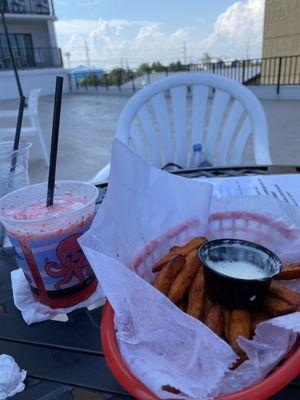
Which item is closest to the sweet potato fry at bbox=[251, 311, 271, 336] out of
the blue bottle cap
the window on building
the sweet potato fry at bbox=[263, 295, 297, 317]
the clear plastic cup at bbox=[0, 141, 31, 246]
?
the sweet potato fry at bbox=[263, 295, 297, 317]

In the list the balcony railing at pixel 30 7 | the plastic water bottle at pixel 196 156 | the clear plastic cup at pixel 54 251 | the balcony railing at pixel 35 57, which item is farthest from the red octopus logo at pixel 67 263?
the balcony railing at pixel 30 7

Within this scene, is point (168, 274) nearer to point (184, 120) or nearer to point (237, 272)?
point (237, 272)

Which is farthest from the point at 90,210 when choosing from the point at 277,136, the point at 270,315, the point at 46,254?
the point at 277,136

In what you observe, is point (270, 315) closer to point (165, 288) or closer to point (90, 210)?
point (165, 288)

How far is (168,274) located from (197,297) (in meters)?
0.05

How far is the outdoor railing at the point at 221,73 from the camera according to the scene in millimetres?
7613

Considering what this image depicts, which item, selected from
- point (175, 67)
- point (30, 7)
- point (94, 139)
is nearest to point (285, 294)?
point (94, 139)

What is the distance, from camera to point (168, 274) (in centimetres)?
47

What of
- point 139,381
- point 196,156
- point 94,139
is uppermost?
point 139,381

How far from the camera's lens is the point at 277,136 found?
3969 millimetres

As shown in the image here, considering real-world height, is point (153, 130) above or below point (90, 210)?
below

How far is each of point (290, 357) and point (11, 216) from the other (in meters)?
0.49

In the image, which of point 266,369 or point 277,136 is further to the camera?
point 277,136

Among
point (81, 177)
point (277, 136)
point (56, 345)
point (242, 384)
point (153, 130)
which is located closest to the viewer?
point (242, 384)
